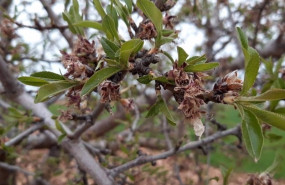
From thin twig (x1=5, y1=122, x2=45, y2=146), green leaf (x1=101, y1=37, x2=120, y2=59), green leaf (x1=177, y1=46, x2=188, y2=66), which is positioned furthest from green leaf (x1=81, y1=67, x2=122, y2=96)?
thin twig (x1=5, y1=122, x2=45, y2=146)

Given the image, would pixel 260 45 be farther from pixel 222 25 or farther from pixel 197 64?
pixel 197 64

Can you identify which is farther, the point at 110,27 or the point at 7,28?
the point at 7,28

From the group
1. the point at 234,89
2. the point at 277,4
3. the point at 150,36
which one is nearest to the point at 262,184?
the point at 234,89

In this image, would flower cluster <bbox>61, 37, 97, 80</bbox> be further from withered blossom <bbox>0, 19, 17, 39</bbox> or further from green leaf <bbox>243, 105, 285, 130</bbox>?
withered blossom <bbox>0, 19, 17, 39</bbox>

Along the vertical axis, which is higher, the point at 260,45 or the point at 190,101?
the point at 190,101

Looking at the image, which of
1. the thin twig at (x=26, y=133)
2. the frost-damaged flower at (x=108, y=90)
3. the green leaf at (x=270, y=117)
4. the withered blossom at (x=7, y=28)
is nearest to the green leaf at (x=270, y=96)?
the green leaf at (x=270, y=117)

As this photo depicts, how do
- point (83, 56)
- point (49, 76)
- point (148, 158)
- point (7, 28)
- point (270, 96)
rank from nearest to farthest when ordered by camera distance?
point (270, 96) → point (49, 76) → point (83, 56) → point (148, 158) → point (7, 28)

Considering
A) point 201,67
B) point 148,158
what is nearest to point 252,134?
point 201,67

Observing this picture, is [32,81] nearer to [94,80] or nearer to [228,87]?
[94,80]
